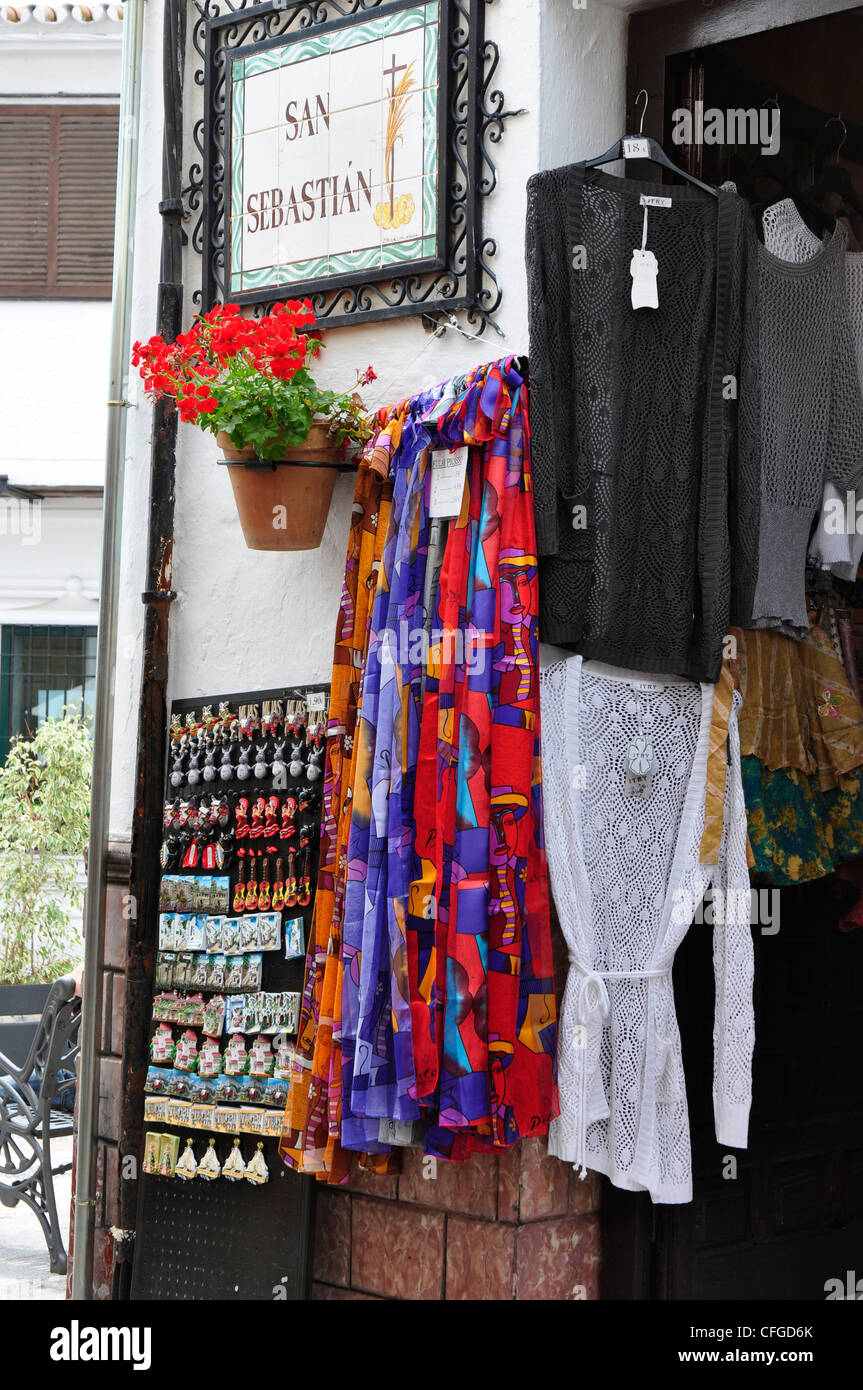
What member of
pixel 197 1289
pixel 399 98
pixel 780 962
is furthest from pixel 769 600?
pixel 197 1289

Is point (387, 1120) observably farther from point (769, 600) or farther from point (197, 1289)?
point (769, 600)

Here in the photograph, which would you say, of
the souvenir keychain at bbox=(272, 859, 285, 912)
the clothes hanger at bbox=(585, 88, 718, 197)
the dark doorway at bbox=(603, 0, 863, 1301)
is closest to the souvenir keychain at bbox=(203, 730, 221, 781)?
the souvenir keychain at bbox=(272, 859, 285, 912)

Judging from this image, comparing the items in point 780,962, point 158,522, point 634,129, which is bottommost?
point 780,962

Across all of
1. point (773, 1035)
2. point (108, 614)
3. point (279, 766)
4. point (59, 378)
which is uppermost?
point (59, 378)

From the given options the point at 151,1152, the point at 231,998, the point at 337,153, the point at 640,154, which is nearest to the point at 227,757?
the point at 231,998

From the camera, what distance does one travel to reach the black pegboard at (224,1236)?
13.8ft

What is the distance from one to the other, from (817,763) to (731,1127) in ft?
3.10

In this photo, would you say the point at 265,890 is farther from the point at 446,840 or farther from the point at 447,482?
the point at 447,482

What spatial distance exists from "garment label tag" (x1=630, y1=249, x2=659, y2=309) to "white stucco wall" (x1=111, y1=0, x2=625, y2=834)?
1.02 ft

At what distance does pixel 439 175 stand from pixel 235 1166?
2.65 meters

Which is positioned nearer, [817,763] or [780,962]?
[817,763]

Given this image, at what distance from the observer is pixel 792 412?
400cm

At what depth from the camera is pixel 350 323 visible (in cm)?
434
